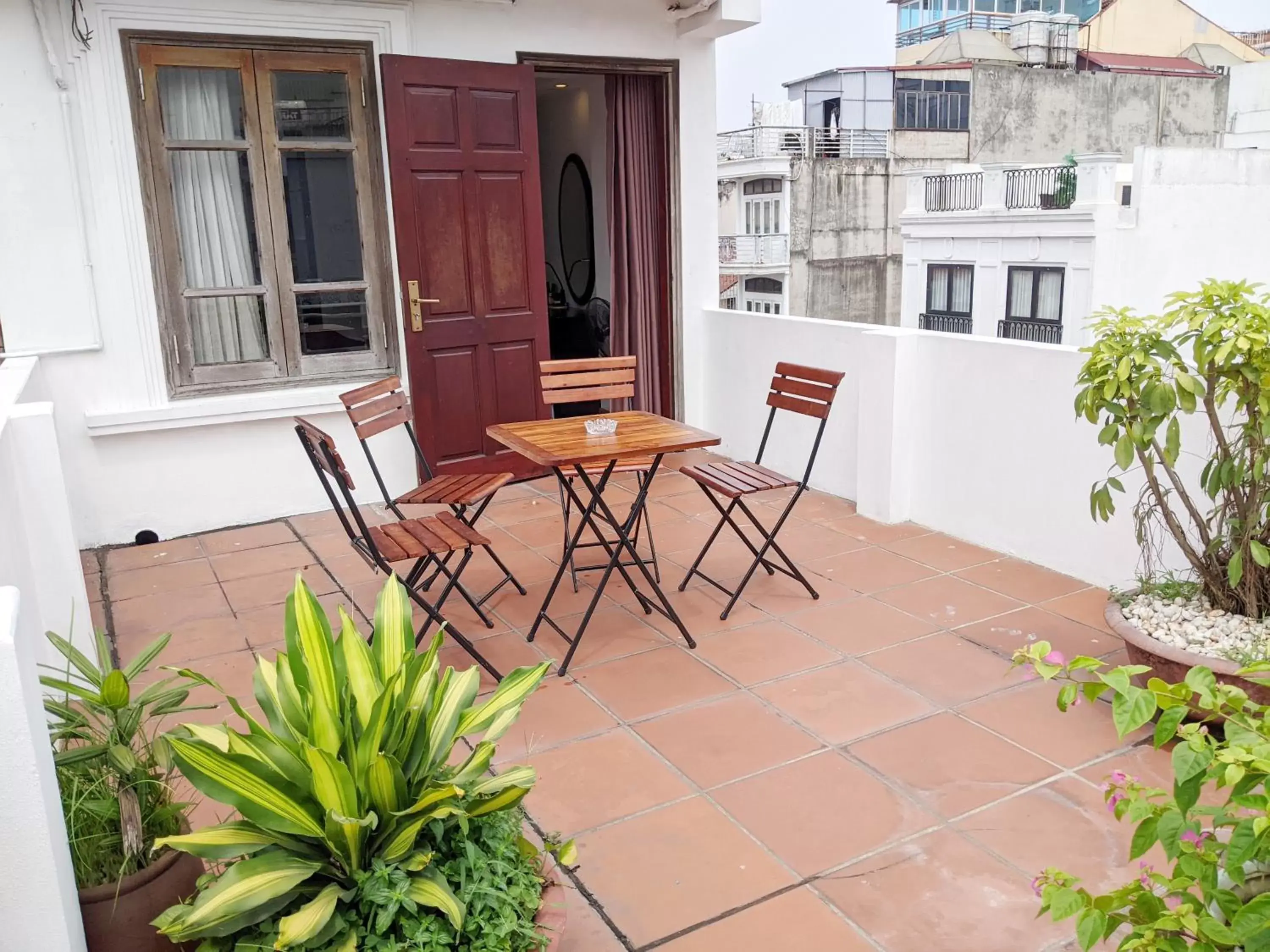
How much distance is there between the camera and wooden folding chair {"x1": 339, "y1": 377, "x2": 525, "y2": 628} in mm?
3982

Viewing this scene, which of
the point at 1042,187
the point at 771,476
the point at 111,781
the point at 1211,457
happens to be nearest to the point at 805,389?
the point at 771,476

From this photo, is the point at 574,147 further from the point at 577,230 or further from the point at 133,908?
the point at 133,908

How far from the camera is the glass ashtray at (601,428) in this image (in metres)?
3.96

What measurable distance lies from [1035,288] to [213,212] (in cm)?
1785

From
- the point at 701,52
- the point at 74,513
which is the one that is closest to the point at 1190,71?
the point at 701,52

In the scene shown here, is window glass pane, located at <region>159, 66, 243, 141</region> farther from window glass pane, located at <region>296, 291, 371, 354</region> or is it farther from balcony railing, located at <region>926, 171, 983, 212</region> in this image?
balcony railing, located at <region>926, 171, 983, 212</region>

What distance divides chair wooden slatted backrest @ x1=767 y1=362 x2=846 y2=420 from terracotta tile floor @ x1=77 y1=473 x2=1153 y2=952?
0.77m

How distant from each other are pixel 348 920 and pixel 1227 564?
2.83 metres

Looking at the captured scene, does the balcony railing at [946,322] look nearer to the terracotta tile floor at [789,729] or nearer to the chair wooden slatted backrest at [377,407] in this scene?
the terracotta tile floor at [789,729]

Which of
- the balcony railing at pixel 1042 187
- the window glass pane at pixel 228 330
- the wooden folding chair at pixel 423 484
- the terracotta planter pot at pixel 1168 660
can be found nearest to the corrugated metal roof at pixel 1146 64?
the balcony railing at pixel 1042 187

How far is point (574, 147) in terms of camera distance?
313 inches

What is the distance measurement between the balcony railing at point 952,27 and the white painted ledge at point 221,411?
31.1 meters

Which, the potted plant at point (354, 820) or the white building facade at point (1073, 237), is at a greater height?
the white building facade at point (1073, 237)

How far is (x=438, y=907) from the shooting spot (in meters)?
1.76
